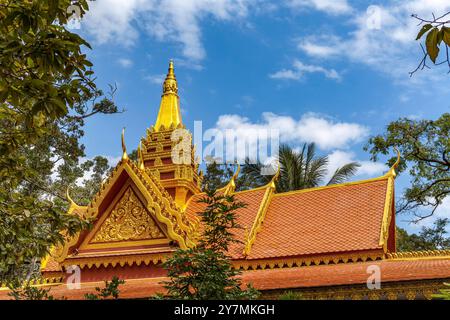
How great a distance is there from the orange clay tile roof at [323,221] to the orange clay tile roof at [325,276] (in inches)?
18.5

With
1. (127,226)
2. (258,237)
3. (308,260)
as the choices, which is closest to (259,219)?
(258,237)

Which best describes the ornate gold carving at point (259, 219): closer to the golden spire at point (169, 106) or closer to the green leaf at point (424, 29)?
the golden spire at point (169, 106)

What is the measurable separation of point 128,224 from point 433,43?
9617mm

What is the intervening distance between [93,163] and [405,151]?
1565 centimetres

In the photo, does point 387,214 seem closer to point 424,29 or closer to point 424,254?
point 424,254

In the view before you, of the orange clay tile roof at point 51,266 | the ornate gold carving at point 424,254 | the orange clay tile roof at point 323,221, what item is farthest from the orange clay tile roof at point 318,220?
the orange clay tile roof at point 51,266

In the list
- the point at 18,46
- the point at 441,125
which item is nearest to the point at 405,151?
the point at 441,125

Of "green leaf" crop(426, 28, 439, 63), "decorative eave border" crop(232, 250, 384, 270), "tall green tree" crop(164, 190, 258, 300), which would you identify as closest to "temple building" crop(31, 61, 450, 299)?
"decorative eave border" crop(232, 250, 384, 270)

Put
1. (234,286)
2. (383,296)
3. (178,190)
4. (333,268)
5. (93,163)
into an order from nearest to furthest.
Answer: (234,286)
(383,296)
(333,268)
(178,190)
(93,163)

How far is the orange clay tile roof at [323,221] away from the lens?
10195 mm

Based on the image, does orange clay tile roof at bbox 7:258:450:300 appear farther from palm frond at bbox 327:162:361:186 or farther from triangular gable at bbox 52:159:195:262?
palm frond at bbox 327:162:361:186

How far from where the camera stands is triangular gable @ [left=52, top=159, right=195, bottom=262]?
10906 millimetres

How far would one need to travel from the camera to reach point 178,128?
47.8ft
